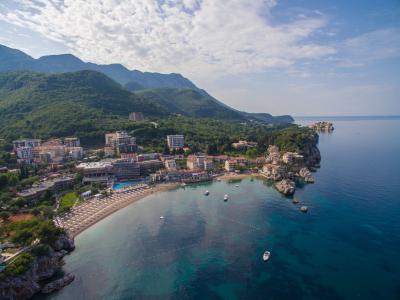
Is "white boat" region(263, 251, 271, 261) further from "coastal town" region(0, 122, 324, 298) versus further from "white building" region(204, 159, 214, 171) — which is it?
"white building" region(204, 159, 214, 171)

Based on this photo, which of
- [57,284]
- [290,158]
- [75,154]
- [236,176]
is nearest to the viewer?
[57,284]

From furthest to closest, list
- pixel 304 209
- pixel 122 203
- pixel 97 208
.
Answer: pixel 122 203 → pixel 97 208 → pixel 304 209

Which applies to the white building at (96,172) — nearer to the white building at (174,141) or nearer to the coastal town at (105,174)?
the coastal town at (105,174)

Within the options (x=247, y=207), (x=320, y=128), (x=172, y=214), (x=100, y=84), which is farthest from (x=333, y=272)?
(x=320, y=128)

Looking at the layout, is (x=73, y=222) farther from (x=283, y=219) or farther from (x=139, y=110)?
(x=139, y=110)

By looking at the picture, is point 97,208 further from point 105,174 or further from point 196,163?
point 196,163

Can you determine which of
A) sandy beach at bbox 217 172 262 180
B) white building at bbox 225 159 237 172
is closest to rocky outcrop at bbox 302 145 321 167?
sandy beach at bbox 217 172 262 180

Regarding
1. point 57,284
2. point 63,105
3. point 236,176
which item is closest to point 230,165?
point 236,176
